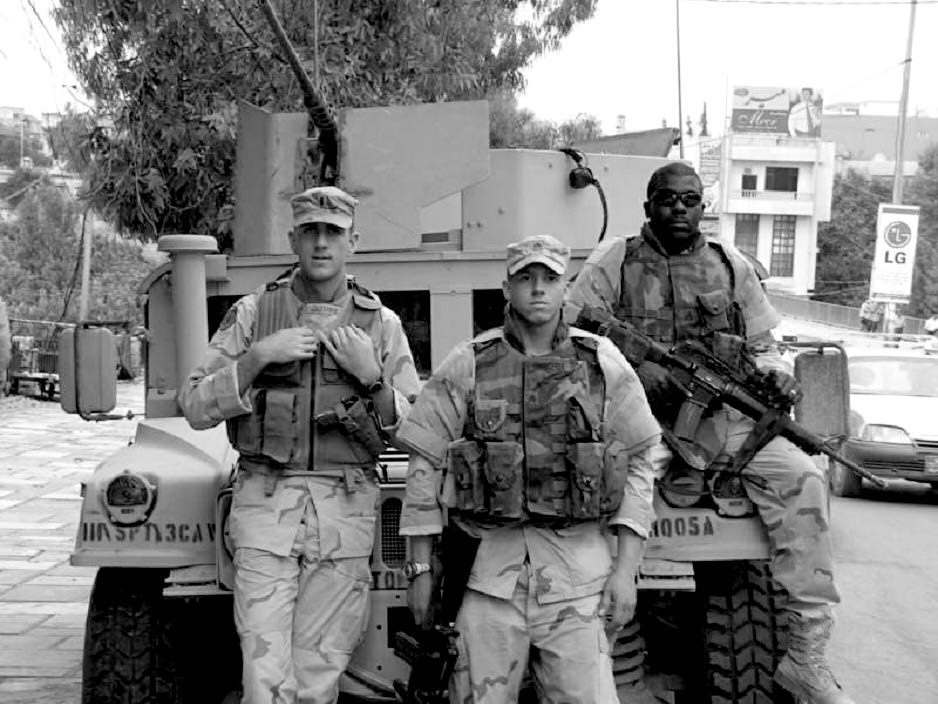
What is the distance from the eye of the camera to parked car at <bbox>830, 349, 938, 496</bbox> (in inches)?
459

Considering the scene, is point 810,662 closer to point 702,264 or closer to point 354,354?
point 702,264

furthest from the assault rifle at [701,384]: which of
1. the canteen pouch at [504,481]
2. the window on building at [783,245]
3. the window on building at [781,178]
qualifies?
the window on building at [781,178]

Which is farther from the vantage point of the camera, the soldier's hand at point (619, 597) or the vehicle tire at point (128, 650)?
the vehicle tire at point (128, 650)

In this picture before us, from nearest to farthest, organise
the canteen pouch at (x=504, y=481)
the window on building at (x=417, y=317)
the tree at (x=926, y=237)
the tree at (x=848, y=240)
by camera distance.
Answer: the canteen pouch at (x=504, y=481) < the window on building at (x=417, y=317) < the tree at (x=926, y=237) < the tree at (x=848, y=240)

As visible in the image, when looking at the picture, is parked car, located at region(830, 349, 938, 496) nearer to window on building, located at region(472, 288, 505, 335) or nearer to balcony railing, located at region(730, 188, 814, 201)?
window on building, located at region(472, 288, 505, 335)

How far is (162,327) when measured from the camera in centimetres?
486

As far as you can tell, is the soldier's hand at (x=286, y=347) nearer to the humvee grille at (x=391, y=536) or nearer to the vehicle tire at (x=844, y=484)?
the humvee grille at (x=391, y=536)

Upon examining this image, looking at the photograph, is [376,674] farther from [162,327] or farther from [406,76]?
[406,76]

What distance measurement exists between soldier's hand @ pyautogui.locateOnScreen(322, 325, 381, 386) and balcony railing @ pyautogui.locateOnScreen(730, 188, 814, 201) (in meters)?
66.9

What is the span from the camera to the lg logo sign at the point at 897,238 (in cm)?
2500

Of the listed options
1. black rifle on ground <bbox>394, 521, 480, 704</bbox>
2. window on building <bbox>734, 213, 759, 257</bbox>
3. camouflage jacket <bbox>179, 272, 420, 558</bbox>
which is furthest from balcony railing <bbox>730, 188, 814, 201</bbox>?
black rifle on ground <bbox>394, 521, 480, 704</bbox>

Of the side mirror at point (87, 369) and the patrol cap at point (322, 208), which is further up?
the patrol cap at point (322, 208)

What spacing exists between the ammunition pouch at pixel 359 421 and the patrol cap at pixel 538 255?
0.59 metres

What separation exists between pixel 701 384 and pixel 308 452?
1.36 m
